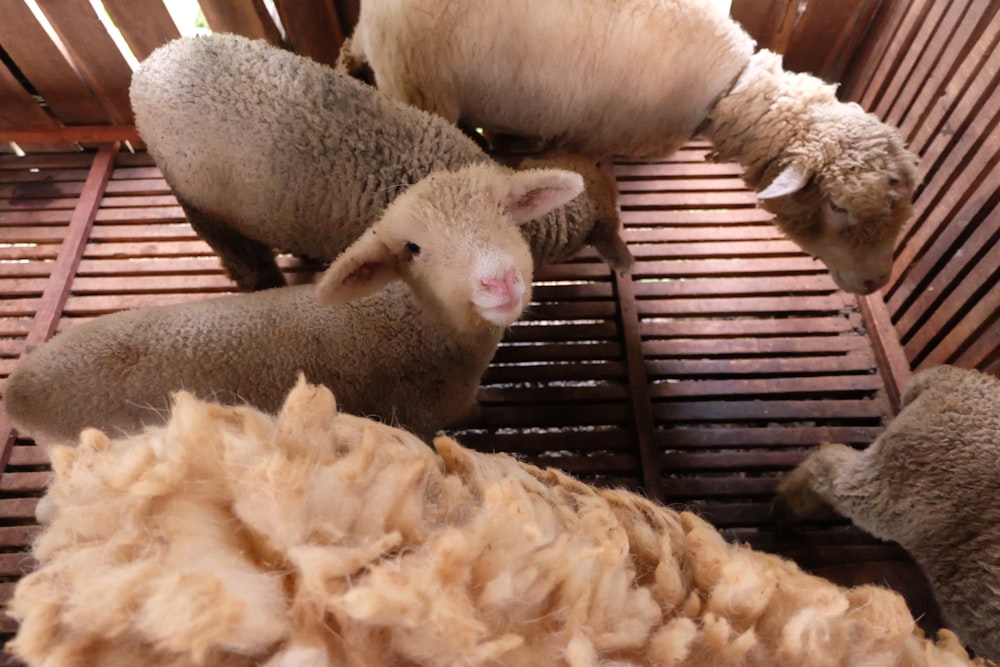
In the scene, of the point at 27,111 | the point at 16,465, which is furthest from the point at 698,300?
the point at 27,111

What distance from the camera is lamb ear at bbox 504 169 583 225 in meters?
1.63

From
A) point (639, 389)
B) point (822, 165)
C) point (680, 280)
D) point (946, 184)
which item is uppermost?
point (822, 165)

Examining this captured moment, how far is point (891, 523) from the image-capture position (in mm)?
1865

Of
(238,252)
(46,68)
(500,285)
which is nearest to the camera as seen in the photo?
(500,285)

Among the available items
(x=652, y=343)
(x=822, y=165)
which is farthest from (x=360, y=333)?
(x=822, y=165)

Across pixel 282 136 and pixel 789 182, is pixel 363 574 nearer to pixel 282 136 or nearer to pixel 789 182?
pixel 282 136

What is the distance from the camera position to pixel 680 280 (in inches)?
108

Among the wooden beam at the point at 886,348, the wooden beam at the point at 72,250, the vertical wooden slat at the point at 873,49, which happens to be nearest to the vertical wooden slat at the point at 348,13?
the wooden beam at the point at 72,250

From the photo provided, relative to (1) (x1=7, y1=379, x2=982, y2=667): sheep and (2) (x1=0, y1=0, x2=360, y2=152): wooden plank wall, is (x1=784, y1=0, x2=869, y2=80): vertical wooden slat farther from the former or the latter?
(1) (x1=7, y1=379, x2=982, y2=667): sheep

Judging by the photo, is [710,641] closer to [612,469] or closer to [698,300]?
[612,469]

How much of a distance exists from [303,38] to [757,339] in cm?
249

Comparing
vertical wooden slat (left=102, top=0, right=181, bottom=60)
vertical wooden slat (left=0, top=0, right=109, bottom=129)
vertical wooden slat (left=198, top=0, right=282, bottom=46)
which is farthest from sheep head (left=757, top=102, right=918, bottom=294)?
vertical wooden slat (left=0, top=0, right=109, bottom=129)

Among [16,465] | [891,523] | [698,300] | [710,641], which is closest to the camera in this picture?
[710,641]

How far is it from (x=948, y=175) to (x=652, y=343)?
1299 mm
